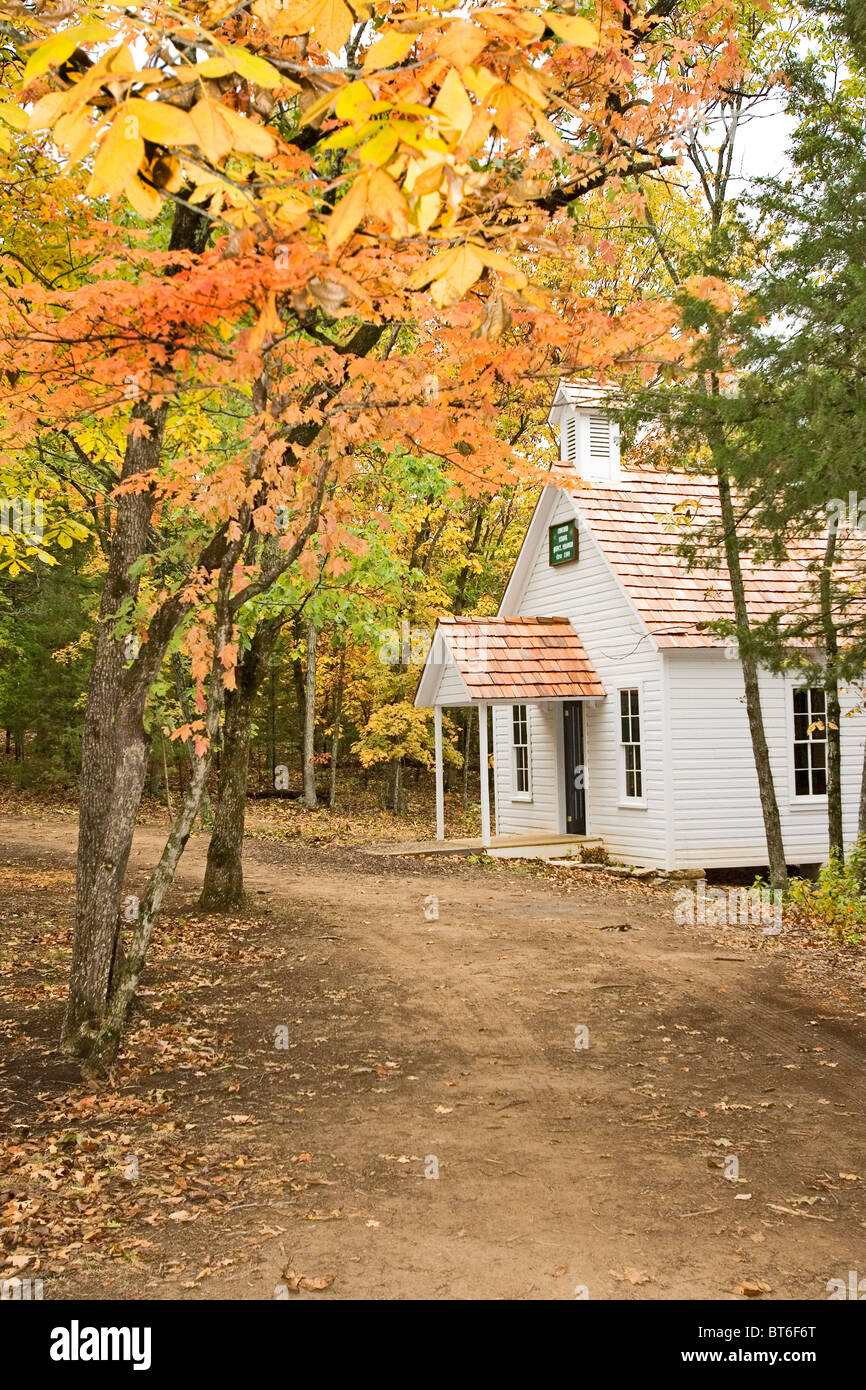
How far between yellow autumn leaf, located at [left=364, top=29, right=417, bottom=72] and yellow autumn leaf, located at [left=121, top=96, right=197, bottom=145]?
499mm

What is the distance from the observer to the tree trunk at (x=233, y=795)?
12.7 m

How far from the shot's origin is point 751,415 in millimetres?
10898

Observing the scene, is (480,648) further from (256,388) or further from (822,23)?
(256,388)

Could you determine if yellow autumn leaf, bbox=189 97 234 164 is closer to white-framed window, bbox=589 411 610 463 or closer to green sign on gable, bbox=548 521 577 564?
green sign on gable, bbox=548 521 577 564

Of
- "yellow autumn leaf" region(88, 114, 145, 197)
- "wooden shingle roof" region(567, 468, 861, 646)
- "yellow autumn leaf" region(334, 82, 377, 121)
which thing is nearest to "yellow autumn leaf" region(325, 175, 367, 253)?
"yellow autumn leaf" region(334, 82, 377, 121)

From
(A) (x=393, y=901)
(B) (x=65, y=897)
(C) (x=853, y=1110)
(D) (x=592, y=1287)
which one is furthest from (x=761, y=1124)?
(B) (x=65, y=897)

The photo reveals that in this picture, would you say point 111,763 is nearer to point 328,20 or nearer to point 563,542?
point 328,20

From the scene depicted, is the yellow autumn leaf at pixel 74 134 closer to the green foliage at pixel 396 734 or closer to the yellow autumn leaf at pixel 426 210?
the yellow autumn leaf at pixel 426 210

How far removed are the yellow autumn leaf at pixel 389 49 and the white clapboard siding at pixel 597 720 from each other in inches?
598

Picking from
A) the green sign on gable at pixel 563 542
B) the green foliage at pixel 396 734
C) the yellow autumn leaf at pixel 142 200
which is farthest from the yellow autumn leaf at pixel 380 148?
the green foliage at pixel 396 734

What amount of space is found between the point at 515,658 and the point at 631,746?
2561 millimetres

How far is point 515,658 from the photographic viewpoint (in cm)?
1945

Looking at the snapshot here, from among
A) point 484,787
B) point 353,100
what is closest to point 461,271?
point 353,100

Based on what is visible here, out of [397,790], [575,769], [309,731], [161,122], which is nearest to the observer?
[161,122]
